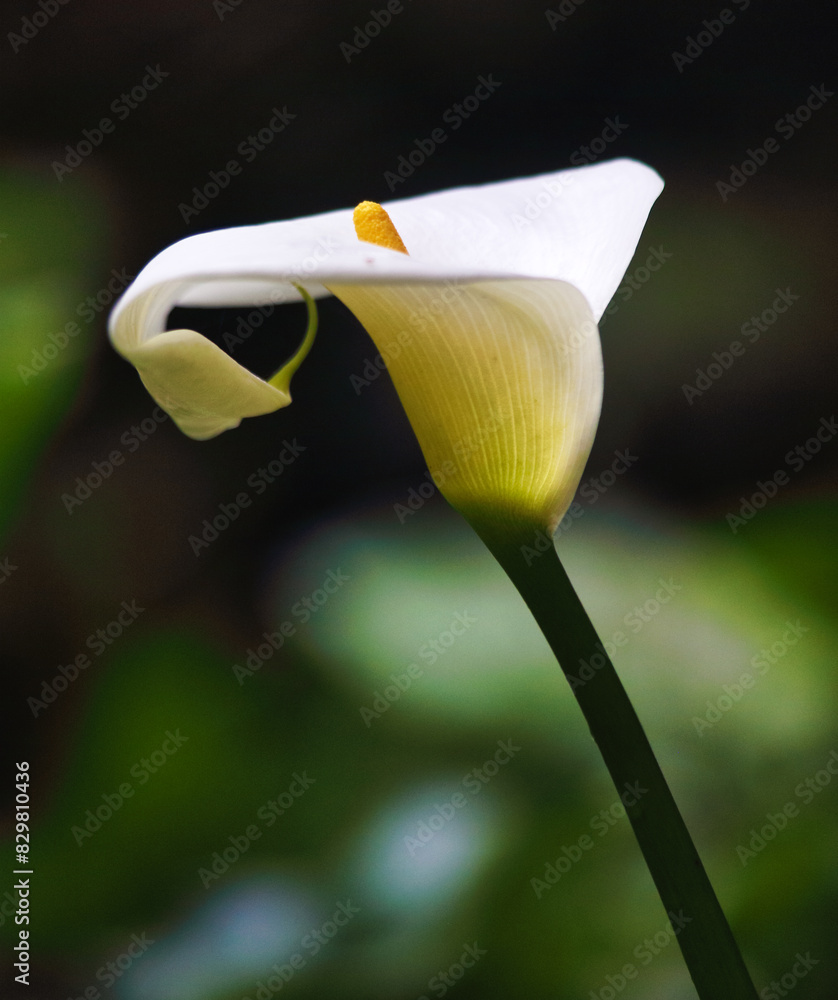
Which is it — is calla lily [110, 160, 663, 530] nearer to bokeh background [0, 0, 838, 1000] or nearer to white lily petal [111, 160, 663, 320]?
white lily petal [111, 160, 663, 320]

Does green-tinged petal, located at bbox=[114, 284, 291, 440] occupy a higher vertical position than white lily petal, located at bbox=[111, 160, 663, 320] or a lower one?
lower

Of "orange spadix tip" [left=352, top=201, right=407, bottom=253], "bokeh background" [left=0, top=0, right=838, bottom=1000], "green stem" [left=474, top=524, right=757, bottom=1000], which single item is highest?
"orange spadix tip" [left=352, top=201, right=407, bottom=253]

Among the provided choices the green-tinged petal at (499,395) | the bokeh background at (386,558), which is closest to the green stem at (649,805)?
the green-tinged petal at (499,395)

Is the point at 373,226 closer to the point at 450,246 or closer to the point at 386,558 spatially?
the point at 450,246

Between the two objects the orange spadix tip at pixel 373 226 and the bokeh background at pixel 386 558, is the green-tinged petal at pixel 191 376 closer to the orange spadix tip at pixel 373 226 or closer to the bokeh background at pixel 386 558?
the orange spadix tip at pixel 373 226

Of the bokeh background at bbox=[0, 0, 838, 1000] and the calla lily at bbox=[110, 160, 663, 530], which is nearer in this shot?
the calla lily at bbox=[110, 160, 663, 530]

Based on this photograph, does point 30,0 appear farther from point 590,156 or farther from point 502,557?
point 502,557

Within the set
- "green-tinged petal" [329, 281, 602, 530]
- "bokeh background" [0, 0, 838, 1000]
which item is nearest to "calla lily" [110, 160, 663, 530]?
"green-tinged petal" [329, 281, 602, 530]

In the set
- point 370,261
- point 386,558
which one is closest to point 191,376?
point 370,261
